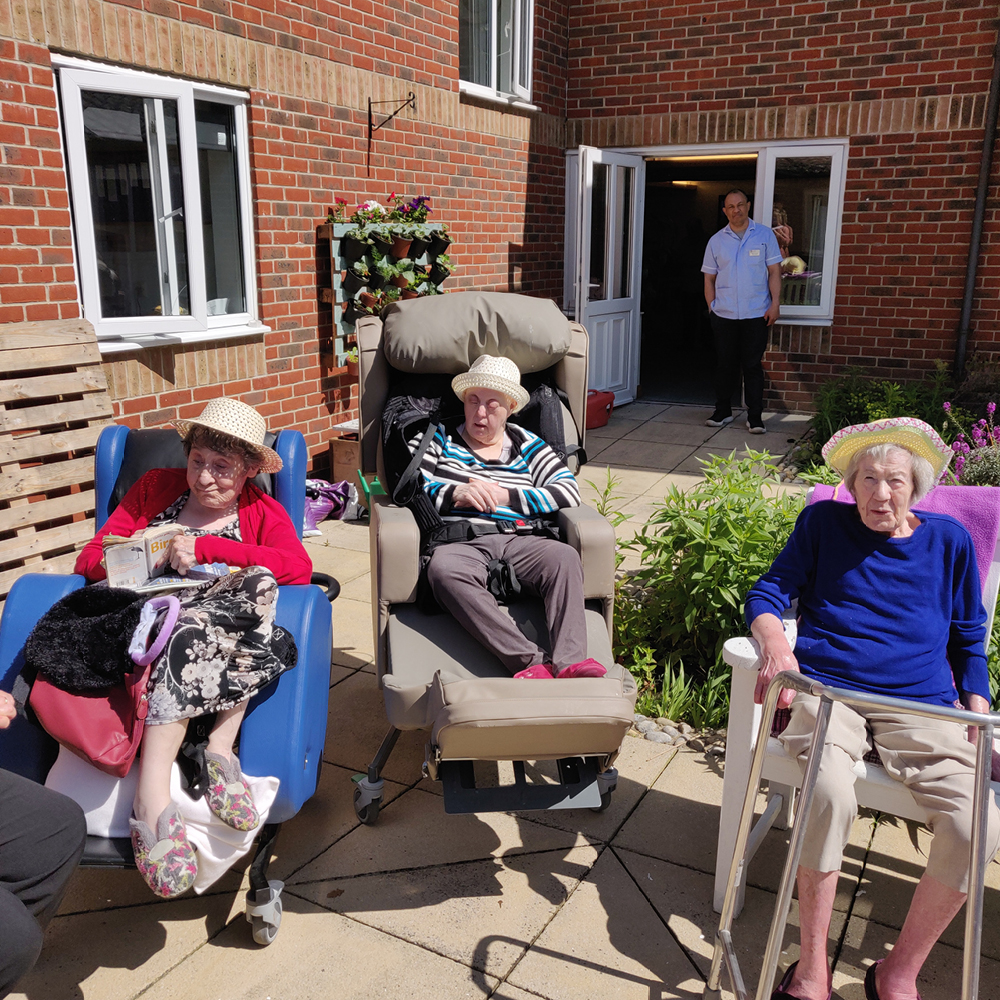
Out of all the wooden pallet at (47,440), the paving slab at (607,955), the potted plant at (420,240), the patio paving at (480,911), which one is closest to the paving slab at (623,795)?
the patio paving at (480,911)

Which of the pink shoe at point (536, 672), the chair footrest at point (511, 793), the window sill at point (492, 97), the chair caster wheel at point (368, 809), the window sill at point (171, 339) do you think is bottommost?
the chair caster wheel at point (368, 809)

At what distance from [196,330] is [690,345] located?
29.2ft

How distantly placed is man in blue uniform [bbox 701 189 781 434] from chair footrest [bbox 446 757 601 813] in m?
5.39

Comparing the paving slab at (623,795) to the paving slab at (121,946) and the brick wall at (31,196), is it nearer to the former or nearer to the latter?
the paving slab at (121,946)

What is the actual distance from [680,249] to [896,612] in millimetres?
11351

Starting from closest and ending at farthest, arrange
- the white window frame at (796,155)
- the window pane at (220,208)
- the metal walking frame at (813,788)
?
1. the metal walking frame at (813,788)
2. the window pane at (220,208)
3. the white window frame at (796,155)

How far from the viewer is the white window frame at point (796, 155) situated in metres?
7.50

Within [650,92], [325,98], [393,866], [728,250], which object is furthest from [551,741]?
[650,92]

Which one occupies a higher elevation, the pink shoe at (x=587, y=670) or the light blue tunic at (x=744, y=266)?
the light blue tunic at (x=744, y=266)

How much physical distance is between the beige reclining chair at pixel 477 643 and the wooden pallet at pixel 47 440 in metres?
1.63

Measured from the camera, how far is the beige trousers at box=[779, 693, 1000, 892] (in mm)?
1914

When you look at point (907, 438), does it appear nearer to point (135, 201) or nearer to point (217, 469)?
point (217, 469)

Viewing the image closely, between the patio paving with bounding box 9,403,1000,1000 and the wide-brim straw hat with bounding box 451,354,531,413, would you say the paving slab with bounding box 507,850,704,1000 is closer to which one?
the patio paving with bounding box 9,403,1000,1000

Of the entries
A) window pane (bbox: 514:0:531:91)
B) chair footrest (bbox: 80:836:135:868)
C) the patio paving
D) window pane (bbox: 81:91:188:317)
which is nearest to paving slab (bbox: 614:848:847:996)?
the patio paving
